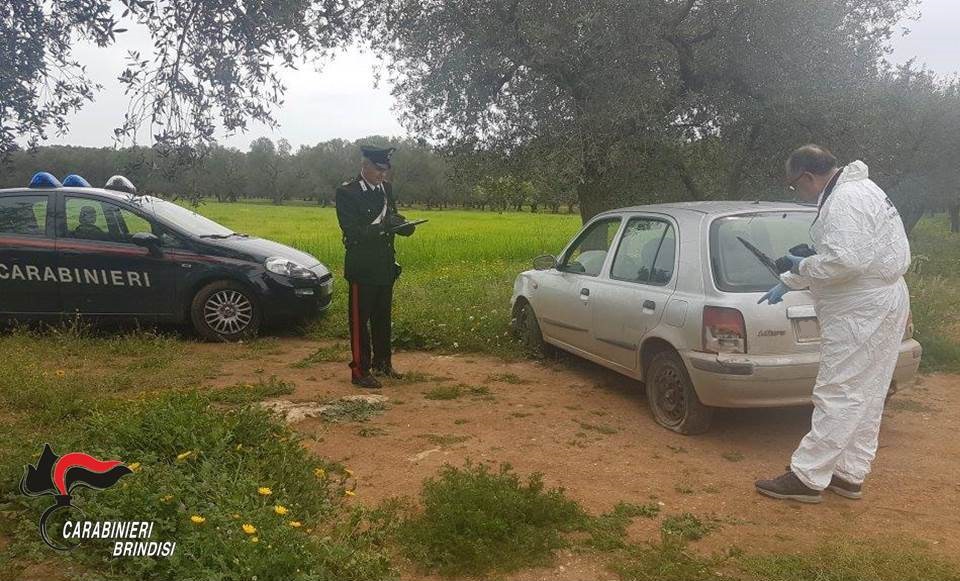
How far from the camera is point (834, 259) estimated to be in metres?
3.62

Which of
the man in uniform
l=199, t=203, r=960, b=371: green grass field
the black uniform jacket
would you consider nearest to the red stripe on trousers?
the man in uniform

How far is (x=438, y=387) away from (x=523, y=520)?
272 centimetres

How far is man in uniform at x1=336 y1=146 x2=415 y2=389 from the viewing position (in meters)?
6.06

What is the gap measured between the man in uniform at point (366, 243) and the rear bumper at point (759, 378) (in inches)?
111

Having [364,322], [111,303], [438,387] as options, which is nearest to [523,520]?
[438,387]

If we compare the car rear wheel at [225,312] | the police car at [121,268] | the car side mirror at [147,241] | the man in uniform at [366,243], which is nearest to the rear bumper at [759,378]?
the man in uniform at [366,243]

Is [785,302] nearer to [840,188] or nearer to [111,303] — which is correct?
[840,188]

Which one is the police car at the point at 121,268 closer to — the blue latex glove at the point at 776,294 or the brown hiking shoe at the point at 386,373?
the brown hiking shoe at the point at 386,373

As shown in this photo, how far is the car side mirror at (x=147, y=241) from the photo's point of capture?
7.57m

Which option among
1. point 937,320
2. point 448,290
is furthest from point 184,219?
point 937,320

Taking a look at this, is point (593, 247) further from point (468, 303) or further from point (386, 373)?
point (468, 303)

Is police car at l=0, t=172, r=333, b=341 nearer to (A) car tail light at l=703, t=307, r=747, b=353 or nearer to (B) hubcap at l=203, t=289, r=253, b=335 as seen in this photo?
(B) hubcap at l=203, t=289, r=253, b=335

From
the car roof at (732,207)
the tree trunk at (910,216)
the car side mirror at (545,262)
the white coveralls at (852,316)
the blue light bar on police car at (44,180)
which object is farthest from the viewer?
the tree trunk at (910,216)

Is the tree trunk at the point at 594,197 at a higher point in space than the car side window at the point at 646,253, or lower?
higher
